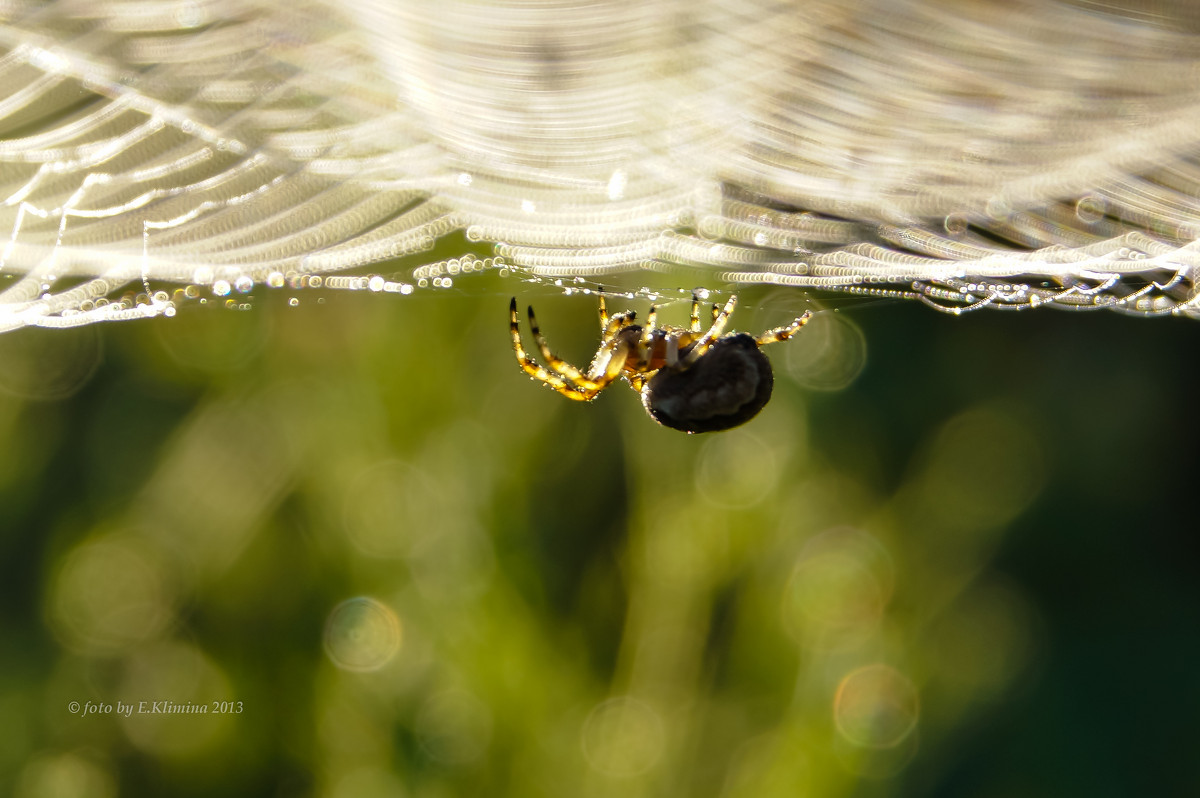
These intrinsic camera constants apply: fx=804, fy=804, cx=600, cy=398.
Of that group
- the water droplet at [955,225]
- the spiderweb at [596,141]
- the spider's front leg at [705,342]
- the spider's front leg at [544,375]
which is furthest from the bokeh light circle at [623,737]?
the water droplet at [955,225]

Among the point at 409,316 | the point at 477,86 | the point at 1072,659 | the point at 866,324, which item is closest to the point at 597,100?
the point at 477,86

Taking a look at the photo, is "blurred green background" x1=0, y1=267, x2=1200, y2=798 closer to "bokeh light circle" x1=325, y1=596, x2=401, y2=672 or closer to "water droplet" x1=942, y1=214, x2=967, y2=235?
"bokeh light circle" x1=325, y1=596, x2=401, y2=672

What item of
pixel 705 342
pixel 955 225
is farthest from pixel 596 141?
pixel 955 225

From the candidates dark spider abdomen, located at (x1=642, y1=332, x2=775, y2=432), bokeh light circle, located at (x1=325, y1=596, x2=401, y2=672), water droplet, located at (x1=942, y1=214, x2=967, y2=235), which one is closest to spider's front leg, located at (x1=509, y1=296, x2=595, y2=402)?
dark spider abdomen, located at (x1=642, y1=332, x2=775, y2=432)

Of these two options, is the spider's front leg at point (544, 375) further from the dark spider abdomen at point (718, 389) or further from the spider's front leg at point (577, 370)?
→ the dark spider abdomen at point (718, 389)

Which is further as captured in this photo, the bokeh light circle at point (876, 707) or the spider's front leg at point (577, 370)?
the bokeh light circle at point (876, 707)
